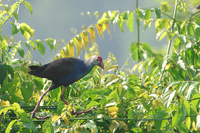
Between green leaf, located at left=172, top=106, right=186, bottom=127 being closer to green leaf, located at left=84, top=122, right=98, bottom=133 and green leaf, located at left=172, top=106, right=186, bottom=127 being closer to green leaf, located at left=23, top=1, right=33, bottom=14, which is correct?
green leaf, located at left=84, top=122, right=98, bottom=133

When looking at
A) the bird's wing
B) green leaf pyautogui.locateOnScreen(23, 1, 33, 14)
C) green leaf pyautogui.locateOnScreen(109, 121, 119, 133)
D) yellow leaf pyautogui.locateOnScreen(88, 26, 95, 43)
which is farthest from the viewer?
yellow leaf pyautogui.locateOnScreen(88, 26, 95, 43)

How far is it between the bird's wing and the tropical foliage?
117 millimetres

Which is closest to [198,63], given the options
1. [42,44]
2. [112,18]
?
[112,18]

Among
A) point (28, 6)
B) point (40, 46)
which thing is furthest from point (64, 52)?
point (28, 6)

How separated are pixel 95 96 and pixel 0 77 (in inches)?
25.4

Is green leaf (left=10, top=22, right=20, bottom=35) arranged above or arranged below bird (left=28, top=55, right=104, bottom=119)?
Answer: above

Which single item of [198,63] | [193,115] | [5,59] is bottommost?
[193,115]

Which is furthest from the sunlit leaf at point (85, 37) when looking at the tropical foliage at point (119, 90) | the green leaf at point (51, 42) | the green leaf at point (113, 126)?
the green leaf at point (113, 126)

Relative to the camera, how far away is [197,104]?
1.39 metres

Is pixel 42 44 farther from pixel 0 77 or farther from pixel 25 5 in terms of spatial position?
pixel 0 77

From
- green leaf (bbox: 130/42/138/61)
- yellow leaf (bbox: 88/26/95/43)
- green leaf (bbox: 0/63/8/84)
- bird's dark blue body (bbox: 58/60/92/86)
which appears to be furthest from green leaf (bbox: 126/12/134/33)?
green leaf (bbox: 0/63/8/84)

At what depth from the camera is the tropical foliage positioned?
1319 millimetres

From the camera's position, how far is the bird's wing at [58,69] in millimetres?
1755

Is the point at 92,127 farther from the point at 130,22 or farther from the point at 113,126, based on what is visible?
the point at 130,22
